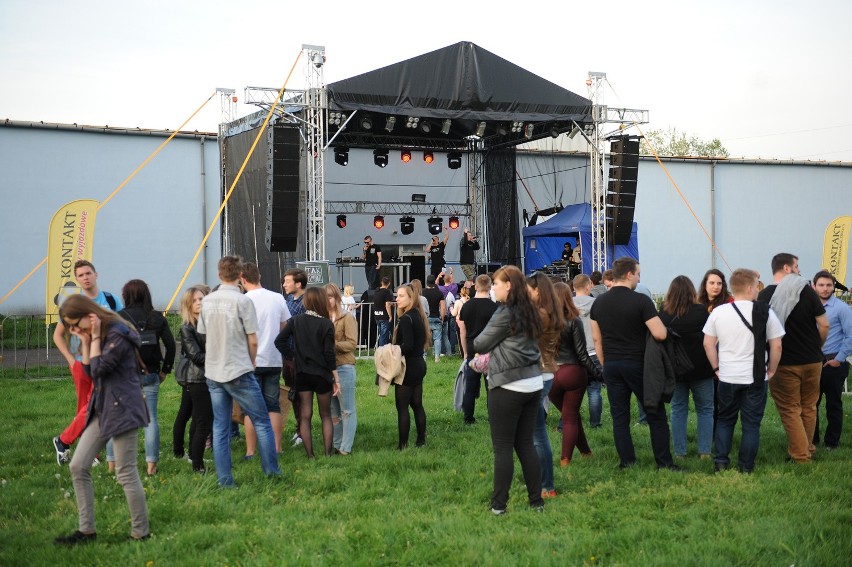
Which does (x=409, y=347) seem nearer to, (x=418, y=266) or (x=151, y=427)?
(x=151, y=427)

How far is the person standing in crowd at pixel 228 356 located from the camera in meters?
5.97

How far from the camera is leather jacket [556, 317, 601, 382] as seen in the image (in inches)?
261

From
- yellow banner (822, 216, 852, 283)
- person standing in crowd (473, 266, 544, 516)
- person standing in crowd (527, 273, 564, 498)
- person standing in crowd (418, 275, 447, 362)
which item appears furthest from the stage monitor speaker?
person standing in crowd (473, 266, 544, 516)

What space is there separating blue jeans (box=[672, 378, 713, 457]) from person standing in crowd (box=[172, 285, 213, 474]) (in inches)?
144

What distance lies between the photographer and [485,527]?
5184 mm

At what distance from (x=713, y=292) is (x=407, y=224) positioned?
1366cm

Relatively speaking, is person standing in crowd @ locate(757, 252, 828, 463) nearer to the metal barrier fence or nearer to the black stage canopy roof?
the metal barrier fence

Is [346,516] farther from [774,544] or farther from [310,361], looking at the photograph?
[774,544]

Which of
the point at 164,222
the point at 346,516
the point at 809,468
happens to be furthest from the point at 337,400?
the point at 164,222

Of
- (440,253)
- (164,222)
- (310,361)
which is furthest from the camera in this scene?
(164,222)

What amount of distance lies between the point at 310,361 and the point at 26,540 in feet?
7.88

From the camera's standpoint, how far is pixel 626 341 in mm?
6410

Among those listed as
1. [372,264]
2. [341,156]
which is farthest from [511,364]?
[341,156]

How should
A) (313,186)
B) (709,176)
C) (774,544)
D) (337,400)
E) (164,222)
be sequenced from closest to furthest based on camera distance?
(774,544) → (337,400) → (313,186) → (164,222) → (709,176)
